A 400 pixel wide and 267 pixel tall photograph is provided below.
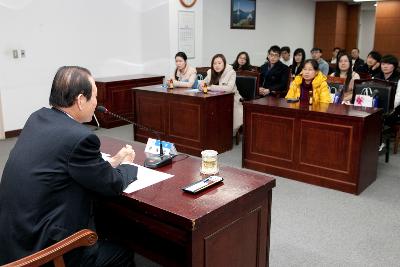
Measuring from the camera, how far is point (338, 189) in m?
3.80

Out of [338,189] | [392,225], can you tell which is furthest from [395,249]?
[338,189]

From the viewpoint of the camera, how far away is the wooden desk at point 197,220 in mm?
1635

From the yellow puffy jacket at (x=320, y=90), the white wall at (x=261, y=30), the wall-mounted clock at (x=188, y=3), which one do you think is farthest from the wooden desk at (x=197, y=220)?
the white wall at (x=261, y=30)

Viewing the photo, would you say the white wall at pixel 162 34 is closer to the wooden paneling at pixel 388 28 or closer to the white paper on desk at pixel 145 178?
the white paper on desk at pixel 145 178

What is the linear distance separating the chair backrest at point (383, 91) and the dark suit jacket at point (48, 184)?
3.80m

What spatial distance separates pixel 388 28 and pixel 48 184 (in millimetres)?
10938

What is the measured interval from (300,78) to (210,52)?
3.75 metres

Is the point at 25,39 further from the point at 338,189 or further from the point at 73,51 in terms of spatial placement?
the point at 338,189

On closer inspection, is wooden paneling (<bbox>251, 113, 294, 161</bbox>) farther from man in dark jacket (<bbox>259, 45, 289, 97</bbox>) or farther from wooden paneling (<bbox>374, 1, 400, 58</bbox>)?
wooden paneling (<bbox>374, 1, 400, 58</bbox>)

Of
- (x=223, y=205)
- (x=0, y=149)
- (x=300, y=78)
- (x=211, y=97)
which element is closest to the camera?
(x=223, y=205)

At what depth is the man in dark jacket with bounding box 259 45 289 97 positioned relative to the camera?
6.01 m

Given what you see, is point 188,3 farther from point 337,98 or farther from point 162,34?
point 337,98

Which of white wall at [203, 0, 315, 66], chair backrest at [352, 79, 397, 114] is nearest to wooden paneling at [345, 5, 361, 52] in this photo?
white wall at [203, 0, 315, 66]

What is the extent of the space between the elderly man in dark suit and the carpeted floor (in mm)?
1119
